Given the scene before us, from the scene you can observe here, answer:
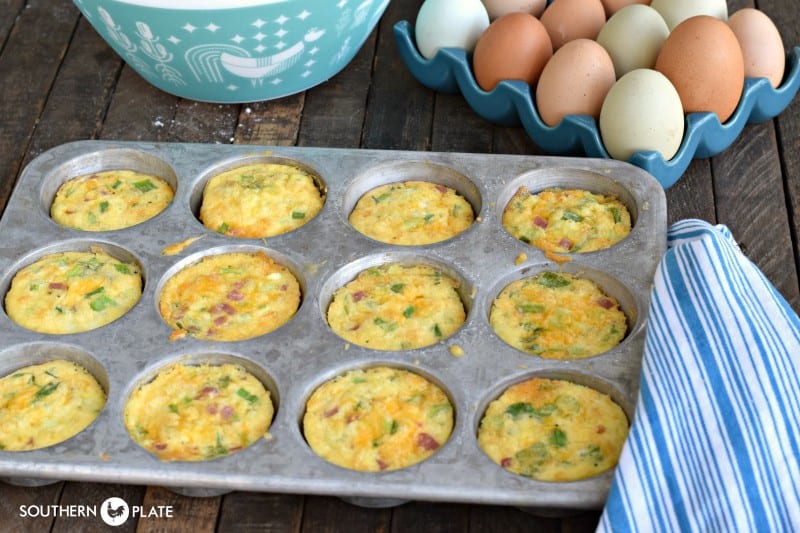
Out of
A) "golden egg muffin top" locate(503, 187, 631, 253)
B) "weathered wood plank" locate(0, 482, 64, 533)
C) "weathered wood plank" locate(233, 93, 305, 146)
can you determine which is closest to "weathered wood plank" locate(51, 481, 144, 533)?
"weathered wood plank" locate(0, 482, 64, 533)

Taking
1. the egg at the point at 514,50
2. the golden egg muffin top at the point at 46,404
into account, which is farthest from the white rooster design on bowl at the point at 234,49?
the golden egg muffin top at the point at 46,404

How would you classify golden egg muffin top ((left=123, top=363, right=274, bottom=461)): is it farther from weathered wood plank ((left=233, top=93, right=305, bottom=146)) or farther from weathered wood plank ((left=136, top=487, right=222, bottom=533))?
weathered wood plank ((left=233, top=93, right=305, bottom=146))

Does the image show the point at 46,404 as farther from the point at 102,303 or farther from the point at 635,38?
the point at 635,38

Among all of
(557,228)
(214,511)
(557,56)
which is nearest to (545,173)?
(557,228)

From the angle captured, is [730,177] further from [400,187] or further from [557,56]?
[400,187]

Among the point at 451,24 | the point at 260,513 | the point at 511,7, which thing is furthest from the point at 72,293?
the point at 511,7

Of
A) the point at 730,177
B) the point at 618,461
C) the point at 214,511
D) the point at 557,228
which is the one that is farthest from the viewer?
the point at 730,177

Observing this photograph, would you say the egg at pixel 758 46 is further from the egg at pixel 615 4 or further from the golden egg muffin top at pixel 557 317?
the golden egg muffin top at pixel 557 317
